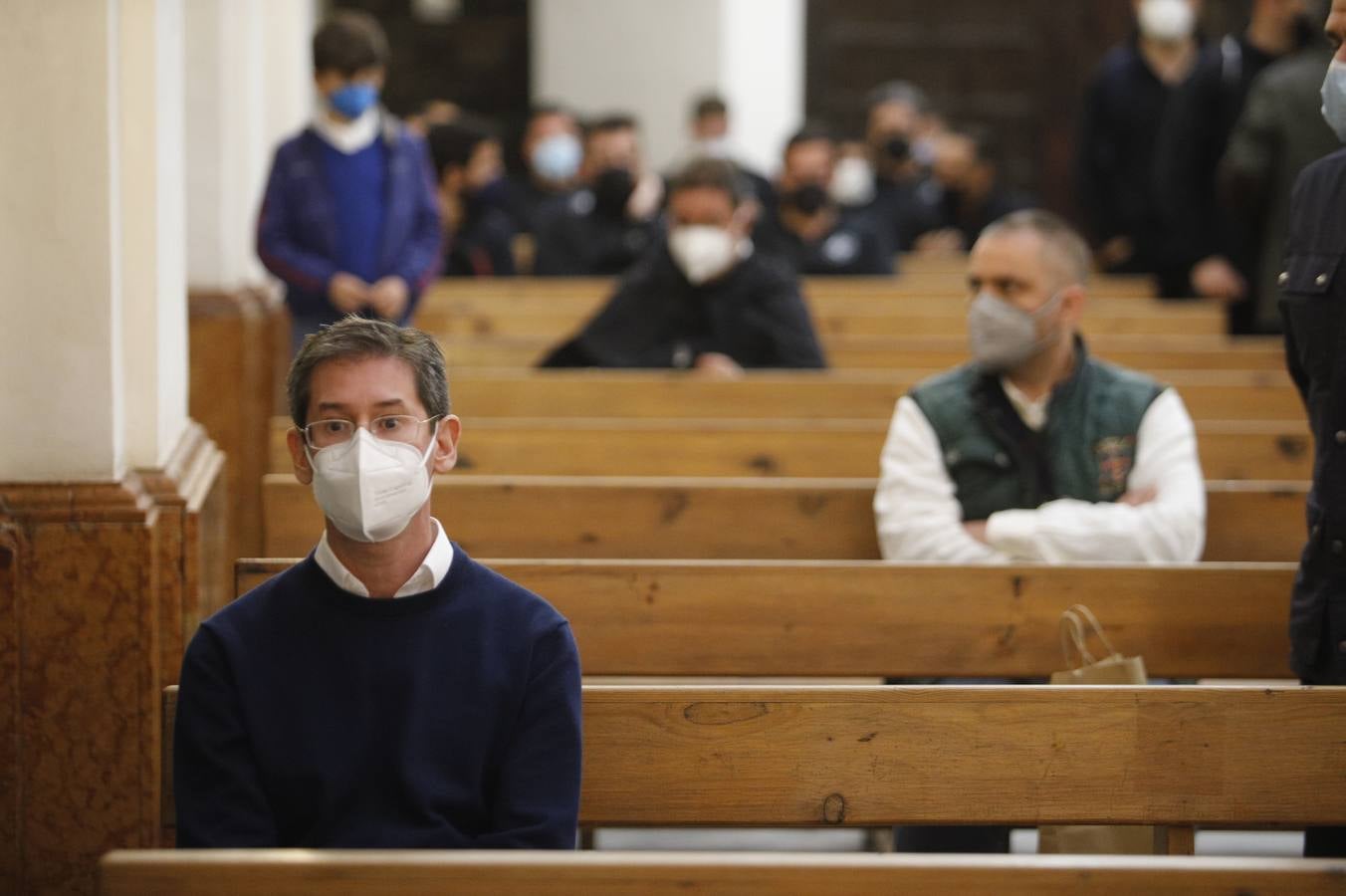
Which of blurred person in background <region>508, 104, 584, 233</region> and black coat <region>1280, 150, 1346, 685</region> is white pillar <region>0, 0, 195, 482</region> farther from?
blurred person in background <region>508, 104, 584, 233</region>

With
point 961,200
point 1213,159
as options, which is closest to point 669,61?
point 961,200

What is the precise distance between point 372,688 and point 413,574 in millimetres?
161

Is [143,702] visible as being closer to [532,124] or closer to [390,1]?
[532,124]

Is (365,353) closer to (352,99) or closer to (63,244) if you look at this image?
(63,244)

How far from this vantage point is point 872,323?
7000 millimetres

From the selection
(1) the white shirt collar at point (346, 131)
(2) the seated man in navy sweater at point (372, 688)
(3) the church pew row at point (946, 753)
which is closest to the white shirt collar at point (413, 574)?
(2) the seated man in navy sweater at point (372, 688)

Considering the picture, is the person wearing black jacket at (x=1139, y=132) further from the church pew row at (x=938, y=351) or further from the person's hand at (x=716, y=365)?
the person's hand at (x=716, y=365)

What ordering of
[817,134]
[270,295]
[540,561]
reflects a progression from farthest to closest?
[817,134], [270,295], [540,561]

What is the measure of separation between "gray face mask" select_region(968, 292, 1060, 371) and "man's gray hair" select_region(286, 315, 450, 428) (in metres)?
1.65

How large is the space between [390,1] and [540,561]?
1188 cm

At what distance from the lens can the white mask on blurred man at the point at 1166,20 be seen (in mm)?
8859

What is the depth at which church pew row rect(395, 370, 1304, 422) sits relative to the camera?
5.23 metres

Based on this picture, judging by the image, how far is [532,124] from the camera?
35.9 feet

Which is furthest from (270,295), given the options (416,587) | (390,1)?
(390,1)
